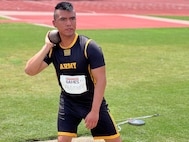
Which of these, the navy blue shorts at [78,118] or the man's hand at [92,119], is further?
the navy blue shorts at [78,118]

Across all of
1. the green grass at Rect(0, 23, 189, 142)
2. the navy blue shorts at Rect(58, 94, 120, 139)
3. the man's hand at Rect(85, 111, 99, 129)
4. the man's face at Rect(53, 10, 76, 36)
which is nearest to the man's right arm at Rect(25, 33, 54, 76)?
the man's face at Rect(53, 10, 76, 36)

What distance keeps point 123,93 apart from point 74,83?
166 inches

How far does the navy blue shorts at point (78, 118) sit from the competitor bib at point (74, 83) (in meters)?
0.10

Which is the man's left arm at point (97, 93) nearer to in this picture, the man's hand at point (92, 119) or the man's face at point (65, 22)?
the man's hand at point (92, 119)

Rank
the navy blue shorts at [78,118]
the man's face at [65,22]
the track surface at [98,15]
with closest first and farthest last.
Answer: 1. the man's face at [65,22]
2. the navy blue shorts at [78,118]
3. the track surface at [98,15]

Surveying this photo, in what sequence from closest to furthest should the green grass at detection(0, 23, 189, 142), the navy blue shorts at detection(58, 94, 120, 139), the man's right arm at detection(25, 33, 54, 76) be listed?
1. the man's right arm at detection(25, 33, 54, 76)
2. the navy blue shorts at detection(58, 94, 120, 139)
3. the green grass at detection(0, 23, 189, 142)

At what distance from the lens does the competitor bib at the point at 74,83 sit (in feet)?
12.4

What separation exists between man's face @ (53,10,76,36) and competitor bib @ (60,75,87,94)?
425 mm

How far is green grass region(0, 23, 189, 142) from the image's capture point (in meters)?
5.87

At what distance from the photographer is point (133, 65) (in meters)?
10.8

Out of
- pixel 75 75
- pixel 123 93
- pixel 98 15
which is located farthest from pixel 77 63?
pixel 98 15

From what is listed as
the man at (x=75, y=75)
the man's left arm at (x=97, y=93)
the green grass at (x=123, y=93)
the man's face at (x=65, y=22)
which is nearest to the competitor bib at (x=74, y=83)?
the man at (x=75, y=75)

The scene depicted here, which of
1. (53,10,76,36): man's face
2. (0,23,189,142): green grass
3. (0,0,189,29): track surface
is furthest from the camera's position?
(0,0,189,29): track surface

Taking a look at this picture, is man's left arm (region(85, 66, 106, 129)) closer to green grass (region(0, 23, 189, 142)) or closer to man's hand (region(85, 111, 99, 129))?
man's hand (region(85, 111, 99, 129))
